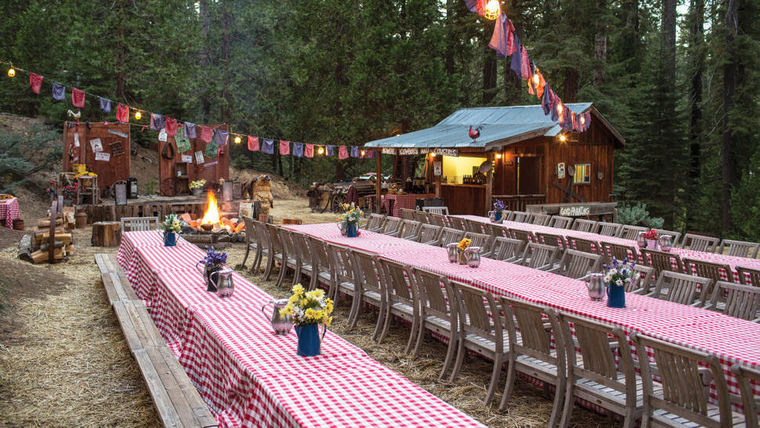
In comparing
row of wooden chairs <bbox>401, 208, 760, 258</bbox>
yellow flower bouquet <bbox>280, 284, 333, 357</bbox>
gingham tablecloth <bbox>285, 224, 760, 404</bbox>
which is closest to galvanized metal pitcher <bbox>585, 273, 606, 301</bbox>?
gingham tablecloth <bbox>285, 224, 760, 404</bbox>

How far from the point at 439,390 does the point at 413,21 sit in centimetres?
2734

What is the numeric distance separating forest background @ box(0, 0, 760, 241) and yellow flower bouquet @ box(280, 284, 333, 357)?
21376mm

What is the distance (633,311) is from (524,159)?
1721cm

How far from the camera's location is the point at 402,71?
1211 inches

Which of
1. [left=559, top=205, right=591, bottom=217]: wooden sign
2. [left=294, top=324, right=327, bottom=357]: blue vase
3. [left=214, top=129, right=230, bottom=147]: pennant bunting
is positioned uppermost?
[left=214, top=129, right=230, bottom=147]: pennant bunting

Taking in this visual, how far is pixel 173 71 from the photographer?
27.4 m

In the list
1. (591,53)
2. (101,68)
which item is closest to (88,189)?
(101,68)

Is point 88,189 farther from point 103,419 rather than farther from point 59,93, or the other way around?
point 103,419

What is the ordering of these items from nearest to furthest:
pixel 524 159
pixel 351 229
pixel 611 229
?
1. pixel 351 229
2. pixel 611 229
3. pixel 524 159

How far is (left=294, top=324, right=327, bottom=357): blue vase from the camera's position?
4.22 metres

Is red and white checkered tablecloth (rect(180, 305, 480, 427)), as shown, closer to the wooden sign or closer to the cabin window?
the wooden sign

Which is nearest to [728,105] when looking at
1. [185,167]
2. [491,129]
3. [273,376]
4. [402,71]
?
[491,129]

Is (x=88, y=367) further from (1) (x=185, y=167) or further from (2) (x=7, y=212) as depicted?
(1) (x=185, y=167)

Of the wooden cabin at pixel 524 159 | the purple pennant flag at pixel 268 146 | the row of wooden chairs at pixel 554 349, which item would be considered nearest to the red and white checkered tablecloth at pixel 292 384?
the row of wooden chairs at pixel 554 349
